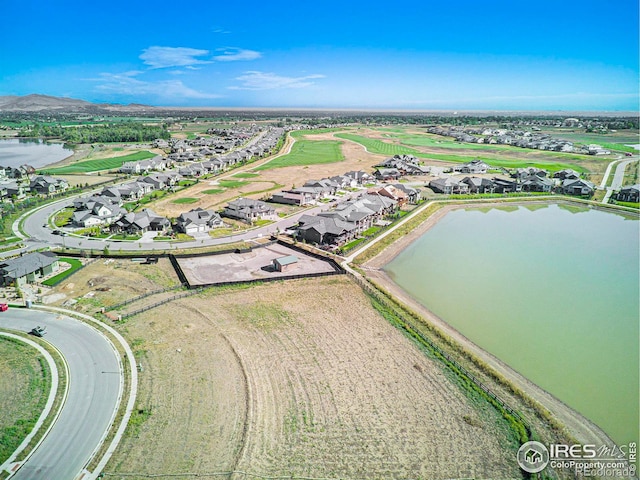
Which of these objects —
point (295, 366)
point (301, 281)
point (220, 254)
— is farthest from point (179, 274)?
point (295, 366)

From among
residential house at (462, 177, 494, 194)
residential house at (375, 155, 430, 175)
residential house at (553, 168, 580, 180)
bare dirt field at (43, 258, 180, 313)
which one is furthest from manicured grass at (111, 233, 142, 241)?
residential house at (553, 168, 580, 180)

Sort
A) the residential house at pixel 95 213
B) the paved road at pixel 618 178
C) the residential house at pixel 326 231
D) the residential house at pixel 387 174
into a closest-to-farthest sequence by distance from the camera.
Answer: the residential house at pixel 326 231, the residential house at pixel 95 213, the paved road at pixel 618 178, the residential house at pixel 387 174

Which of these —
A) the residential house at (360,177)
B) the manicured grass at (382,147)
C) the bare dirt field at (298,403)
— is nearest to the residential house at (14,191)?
the bare dirt field at (298,403)

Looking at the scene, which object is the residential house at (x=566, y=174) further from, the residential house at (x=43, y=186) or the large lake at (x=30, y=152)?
the large lake at (x=30, y=152)

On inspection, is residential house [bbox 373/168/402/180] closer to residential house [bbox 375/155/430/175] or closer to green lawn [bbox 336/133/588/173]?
residential house [bbox 375/155/430/175]

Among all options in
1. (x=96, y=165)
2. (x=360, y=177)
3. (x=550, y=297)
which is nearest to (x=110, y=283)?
(x=550, y=297)

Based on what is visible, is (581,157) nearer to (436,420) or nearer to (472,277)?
(472,277)
